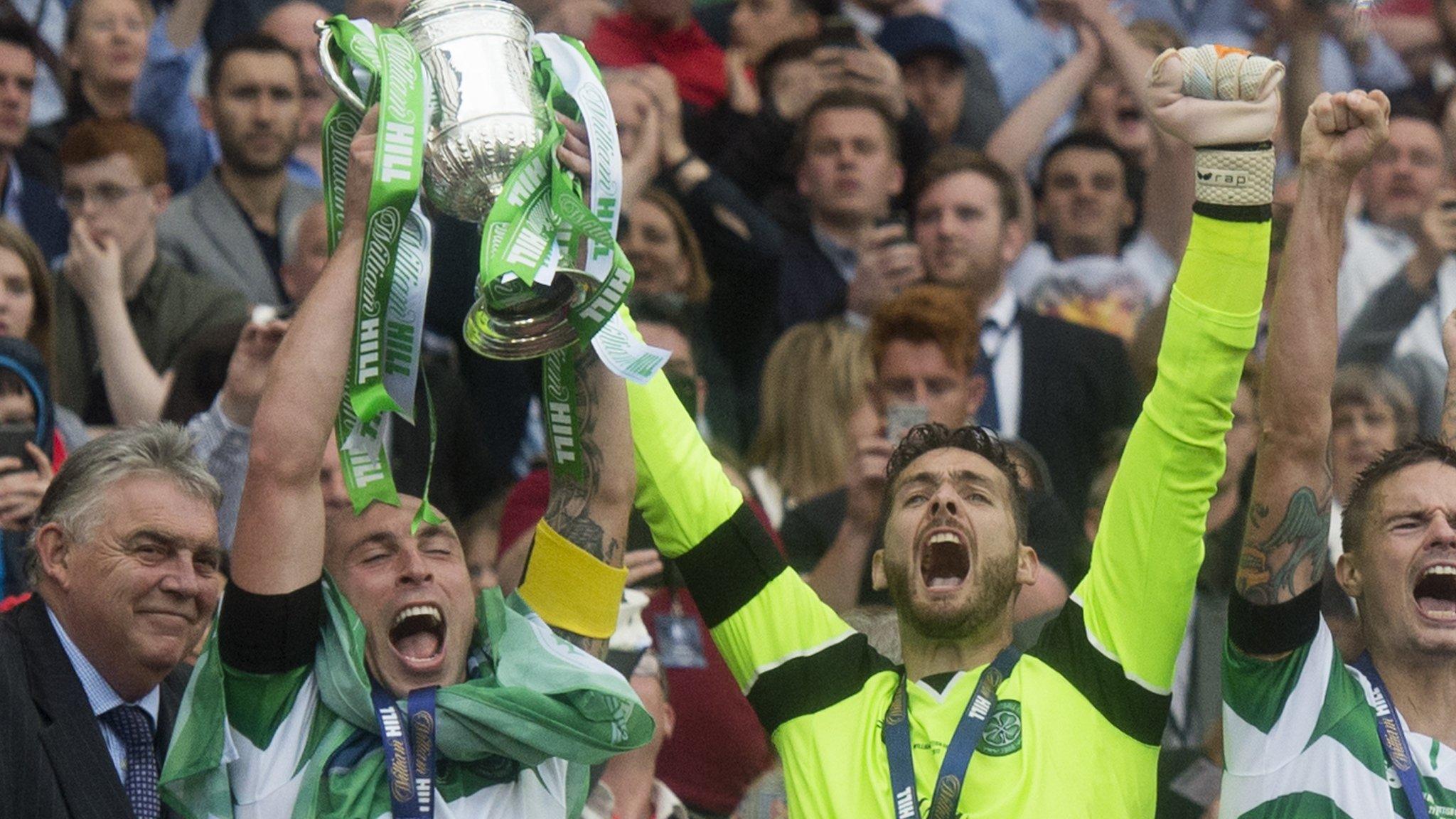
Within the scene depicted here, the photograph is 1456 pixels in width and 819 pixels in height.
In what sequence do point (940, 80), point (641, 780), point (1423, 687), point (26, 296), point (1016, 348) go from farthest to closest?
point (940, 80) < point (1016, 348) < point (26, 296) < point (641, 780) < point (1423, 687)

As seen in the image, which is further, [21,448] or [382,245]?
[21,448]

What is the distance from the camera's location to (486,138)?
13.8 feet

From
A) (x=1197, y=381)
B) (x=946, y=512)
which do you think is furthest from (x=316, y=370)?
(x=1197, y=381)

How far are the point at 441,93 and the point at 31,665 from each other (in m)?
1.34

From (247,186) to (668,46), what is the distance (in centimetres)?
185

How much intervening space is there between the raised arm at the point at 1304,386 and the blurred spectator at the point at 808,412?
2574 millimetres

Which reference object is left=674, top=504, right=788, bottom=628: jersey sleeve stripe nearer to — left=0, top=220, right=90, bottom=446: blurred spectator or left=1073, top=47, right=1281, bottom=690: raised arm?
left=1073, top=47, right=1281, bottom=690: raised arm

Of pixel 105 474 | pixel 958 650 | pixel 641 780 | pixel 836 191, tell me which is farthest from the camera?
pixel 836 191

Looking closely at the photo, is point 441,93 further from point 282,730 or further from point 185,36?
point 185,36

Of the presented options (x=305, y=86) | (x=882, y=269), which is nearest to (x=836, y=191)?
(x=882, y=269)

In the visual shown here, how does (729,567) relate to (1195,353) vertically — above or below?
below

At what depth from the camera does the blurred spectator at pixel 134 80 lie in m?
8.06

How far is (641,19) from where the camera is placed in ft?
28.4

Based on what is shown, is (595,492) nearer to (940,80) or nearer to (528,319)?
(528,319)
